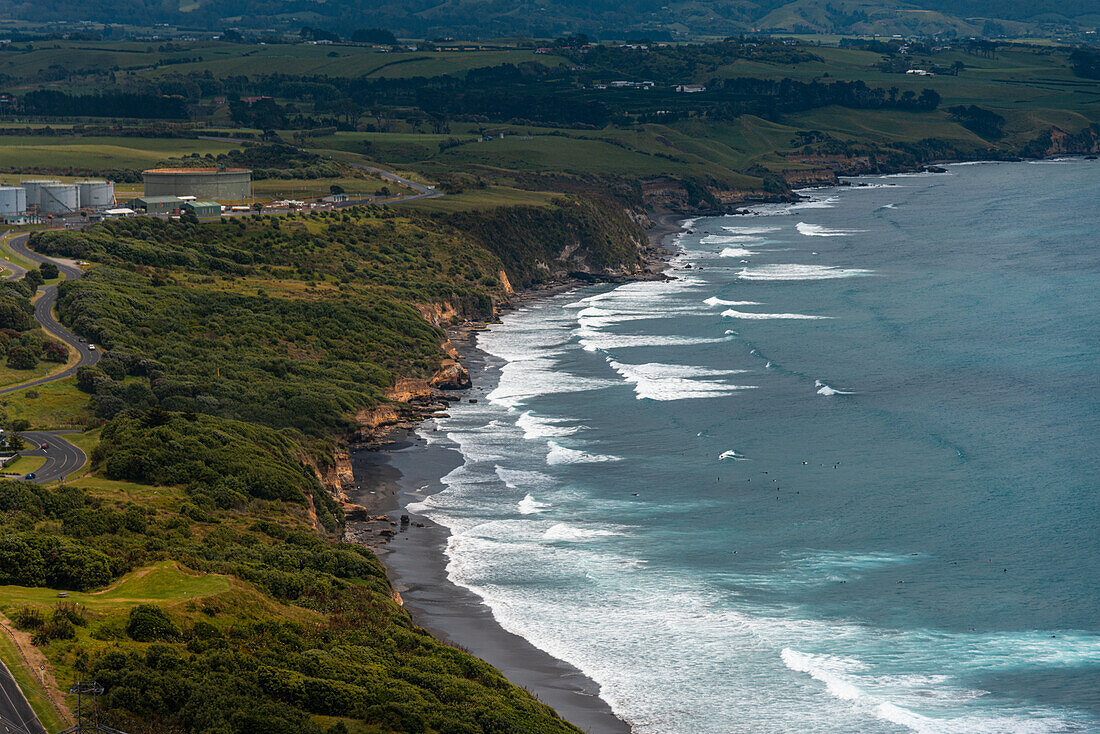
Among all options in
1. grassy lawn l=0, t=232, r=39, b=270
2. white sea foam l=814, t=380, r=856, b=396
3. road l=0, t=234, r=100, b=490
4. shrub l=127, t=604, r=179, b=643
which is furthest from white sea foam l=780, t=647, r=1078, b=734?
grassy lawn l=0, t=232, r=39, b=270

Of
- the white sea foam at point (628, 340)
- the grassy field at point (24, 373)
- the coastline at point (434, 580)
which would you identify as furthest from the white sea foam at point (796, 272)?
the grassy field at point (24, 373)

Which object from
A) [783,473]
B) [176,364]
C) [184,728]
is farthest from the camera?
[176,364]

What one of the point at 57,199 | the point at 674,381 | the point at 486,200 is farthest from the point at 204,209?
the point at 674,381

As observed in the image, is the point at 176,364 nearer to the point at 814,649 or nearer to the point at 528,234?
the point at 814,649

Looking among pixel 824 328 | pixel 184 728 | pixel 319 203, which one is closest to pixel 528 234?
pixel 319 203

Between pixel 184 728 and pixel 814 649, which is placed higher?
pixel 184 728

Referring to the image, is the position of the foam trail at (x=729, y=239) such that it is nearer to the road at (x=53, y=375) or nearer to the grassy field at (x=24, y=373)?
the road at (x=53, y=375)

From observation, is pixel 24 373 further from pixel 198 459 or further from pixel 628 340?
pixel 628 340
